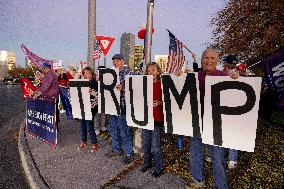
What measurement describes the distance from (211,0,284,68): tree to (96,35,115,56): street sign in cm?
1473

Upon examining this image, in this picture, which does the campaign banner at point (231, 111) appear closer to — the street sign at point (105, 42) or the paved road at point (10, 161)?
the paved road at point (10, 161)

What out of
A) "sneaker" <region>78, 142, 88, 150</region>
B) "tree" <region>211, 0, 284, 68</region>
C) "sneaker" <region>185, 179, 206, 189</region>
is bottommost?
"sneaker" <region>185, 179, 206, 189</region>

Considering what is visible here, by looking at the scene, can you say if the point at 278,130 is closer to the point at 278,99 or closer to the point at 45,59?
the point at 278,99

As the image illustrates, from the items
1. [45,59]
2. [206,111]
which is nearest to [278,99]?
[206,111]

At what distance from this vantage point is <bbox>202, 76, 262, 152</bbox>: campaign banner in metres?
4.09

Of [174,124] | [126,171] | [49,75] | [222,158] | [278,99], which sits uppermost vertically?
[49,75]

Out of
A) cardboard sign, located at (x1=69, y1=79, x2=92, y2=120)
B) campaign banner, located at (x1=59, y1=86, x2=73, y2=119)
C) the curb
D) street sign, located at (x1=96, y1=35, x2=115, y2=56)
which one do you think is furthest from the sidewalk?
street sign, located at (x1=96, y1=35, x2=115, y2=56)

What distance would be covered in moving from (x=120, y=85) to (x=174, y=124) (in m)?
1.63

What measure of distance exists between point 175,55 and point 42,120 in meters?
3.61

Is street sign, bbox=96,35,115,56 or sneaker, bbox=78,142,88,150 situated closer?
sneaker, bbox=78,142,88,150

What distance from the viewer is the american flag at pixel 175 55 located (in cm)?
789

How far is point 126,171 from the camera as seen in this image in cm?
578

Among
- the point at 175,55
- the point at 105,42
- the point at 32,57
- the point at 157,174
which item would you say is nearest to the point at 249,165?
the point at 157,174

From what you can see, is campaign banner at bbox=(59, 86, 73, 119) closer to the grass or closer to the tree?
the grass
